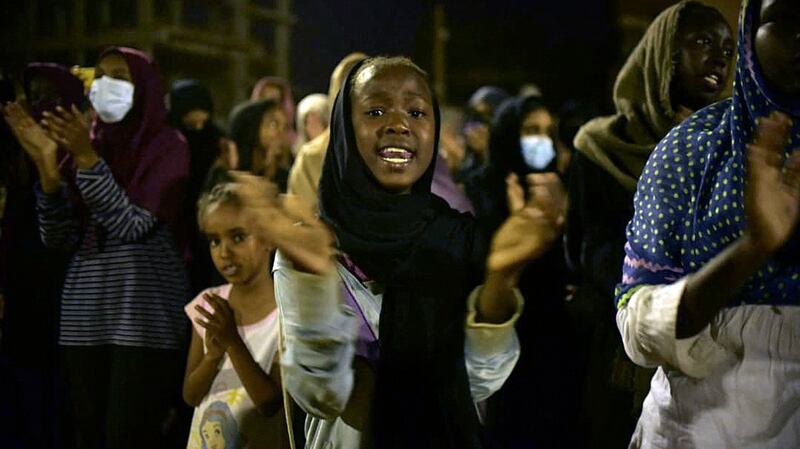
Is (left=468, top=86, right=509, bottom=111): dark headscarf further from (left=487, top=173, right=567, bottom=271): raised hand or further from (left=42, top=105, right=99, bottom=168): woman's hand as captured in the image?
(left=487, top=173, right=567, bottom=271): raised hand

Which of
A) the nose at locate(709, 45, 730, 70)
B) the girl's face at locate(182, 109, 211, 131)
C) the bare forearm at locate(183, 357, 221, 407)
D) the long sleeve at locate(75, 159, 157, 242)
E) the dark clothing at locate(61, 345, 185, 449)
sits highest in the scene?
the nose at locate(709, 45, 730, 70)

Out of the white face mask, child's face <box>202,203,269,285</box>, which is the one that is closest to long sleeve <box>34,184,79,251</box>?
the white face mask

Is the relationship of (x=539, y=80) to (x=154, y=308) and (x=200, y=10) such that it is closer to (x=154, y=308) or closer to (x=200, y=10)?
(x=200, y=10)

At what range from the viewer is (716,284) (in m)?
1.71

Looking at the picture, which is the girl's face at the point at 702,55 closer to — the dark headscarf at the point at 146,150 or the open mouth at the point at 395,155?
the open mouth at the point at 395,155

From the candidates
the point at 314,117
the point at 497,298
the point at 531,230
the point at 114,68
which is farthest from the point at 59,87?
the point at 531,230

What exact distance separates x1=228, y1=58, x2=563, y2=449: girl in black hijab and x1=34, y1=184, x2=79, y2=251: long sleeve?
6.21 ft

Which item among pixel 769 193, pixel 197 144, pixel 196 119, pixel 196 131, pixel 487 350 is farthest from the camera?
pixel 196 119

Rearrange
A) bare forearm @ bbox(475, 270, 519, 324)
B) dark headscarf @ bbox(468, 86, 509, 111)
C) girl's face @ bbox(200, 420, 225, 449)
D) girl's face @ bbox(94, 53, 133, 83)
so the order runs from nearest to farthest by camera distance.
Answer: bare forearm @ bbox(475, 270, 519, 324) → girl's face @ bbox(200, 420, 225, 449) → girl's face @ bbox(94, 53, 133, 83) → dark headscarf @ bbox(468, 86, 509, 111)

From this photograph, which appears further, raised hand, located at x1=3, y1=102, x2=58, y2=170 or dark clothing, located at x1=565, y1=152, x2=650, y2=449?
raised hand, located at x1=3, y1=102, x2=58, y2=170

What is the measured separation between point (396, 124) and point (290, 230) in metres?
0.57

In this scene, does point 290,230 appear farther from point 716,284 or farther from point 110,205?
point 110,205

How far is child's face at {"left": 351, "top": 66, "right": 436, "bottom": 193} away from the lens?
240 centimetres

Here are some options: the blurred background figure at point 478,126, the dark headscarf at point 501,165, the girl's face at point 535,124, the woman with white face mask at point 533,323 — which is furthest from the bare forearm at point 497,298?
the blurred background figure at point 478,126
